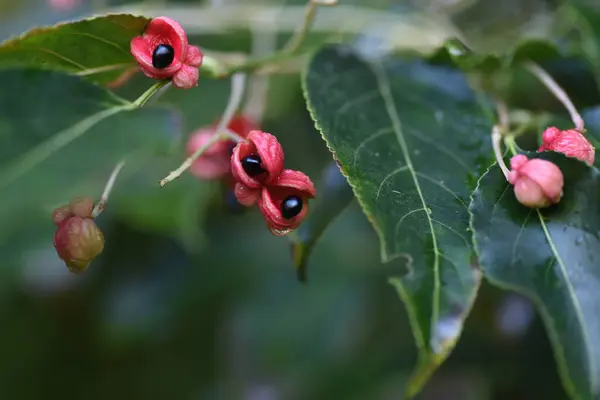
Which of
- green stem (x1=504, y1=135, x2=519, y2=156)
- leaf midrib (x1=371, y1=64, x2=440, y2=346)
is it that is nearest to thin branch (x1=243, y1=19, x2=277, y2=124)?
leaf midrib (x1=371, y1=64, x2=440, y2=346)

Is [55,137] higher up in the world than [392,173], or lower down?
higher up

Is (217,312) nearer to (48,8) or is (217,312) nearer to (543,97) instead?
(48,8)

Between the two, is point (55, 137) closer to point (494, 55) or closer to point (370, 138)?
point (370, 138)

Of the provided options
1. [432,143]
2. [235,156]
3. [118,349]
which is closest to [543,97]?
[432,143]

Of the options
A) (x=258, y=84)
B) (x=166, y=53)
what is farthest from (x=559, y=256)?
(x=258, y=84)

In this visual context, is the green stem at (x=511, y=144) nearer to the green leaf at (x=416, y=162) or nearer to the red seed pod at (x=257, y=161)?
the green leaf at (x=416, y=162)

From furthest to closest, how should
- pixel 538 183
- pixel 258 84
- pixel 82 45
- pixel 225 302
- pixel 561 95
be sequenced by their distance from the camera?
pixel 225 302 → pixel 258 84 → pixel 561 95 → pixel 82 45 → pixel 538 183
